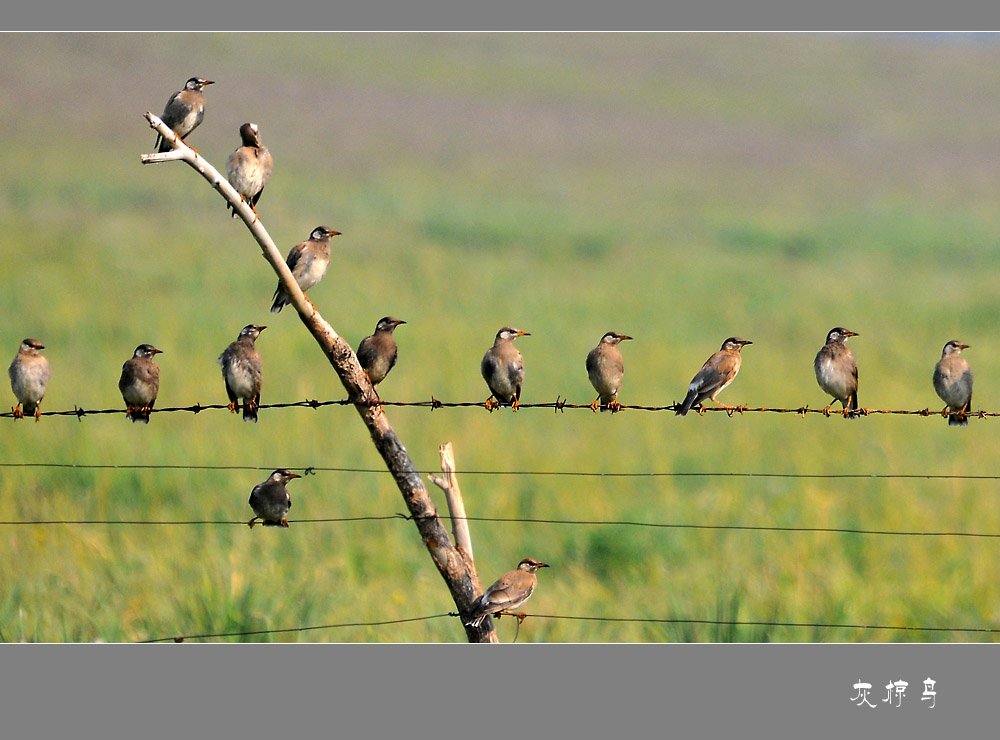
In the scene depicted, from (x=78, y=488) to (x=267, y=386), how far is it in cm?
261

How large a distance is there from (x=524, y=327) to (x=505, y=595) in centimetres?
1020

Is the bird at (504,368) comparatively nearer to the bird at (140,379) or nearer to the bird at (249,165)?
the bird at (249,165)

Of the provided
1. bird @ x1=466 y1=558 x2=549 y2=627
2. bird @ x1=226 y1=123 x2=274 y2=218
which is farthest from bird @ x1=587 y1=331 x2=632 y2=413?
bird @ x1=226 y1=123 x2=274 y2=218

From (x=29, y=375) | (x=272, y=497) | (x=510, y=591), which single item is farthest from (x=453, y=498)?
(x=29, y=375)

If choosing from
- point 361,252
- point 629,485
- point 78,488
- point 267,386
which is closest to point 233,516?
point 78,488

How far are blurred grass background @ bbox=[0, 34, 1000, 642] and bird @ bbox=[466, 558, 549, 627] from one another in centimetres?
167

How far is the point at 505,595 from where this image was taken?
21.2 ft

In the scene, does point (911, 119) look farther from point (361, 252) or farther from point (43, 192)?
point (43, 192)

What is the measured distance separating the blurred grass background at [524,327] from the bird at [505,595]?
167 centimetres

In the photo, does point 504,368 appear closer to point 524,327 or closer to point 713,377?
point 713,377

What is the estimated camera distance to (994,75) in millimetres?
23969

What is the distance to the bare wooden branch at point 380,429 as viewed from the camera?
579 centimetres

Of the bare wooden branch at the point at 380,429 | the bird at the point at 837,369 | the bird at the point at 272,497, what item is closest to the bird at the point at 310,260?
the bird at the point at 272,497

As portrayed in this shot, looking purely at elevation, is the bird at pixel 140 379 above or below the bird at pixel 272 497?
Result: above
